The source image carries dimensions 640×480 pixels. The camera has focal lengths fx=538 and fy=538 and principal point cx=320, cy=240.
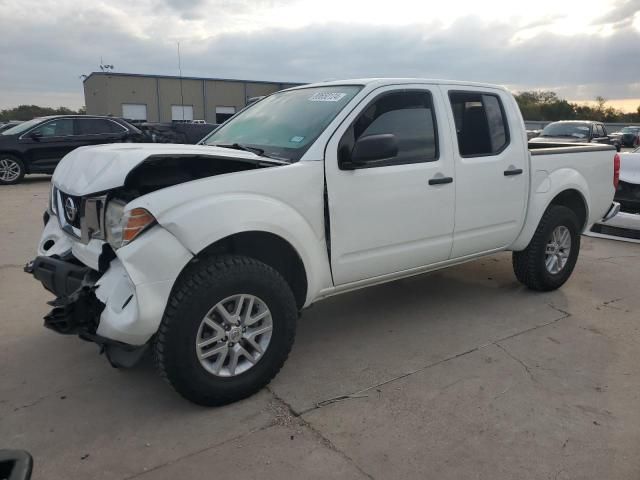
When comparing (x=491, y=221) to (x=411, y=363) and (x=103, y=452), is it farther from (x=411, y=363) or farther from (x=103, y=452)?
(x=103, y=452)

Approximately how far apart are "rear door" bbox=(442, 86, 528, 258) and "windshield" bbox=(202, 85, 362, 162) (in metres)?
0.99

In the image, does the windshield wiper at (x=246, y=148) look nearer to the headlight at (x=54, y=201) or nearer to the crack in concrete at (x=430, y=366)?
the headlight at (x=54, y=201)

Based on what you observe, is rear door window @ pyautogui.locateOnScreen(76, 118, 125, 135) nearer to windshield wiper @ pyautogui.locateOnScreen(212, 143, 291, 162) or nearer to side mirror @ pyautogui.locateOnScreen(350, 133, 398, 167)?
windshield wiper @ pyautogui.locateOnScreen(212, 143, 291, 162)

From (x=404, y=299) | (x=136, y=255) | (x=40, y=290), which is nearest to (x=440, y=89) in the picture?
(x=404, y=299)

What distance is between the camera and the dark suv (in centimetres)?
1249

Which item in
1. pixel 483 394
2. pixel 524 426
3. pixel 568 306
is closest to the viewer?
pixel 524 426

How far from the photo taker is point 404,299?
4.98 meters

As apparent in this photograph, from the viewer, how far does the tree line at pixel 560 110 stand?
5562 cm

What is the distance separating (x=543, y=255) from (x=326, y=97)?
2565mm

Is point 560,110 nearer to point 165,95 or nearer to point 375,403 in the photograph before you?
point 165,95

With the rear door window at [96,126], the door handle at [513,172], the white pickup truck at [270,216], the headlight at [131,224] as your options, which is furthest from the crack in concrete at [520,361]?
the rear door window at [96,126]

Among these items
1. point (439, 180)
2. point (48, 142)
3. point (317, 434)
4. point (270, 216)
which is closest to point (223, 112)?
point (48, 142)

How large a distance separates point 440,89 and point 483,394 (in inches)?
88.7

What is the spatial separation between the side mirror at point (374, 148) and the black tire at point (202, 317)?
0.92 m
